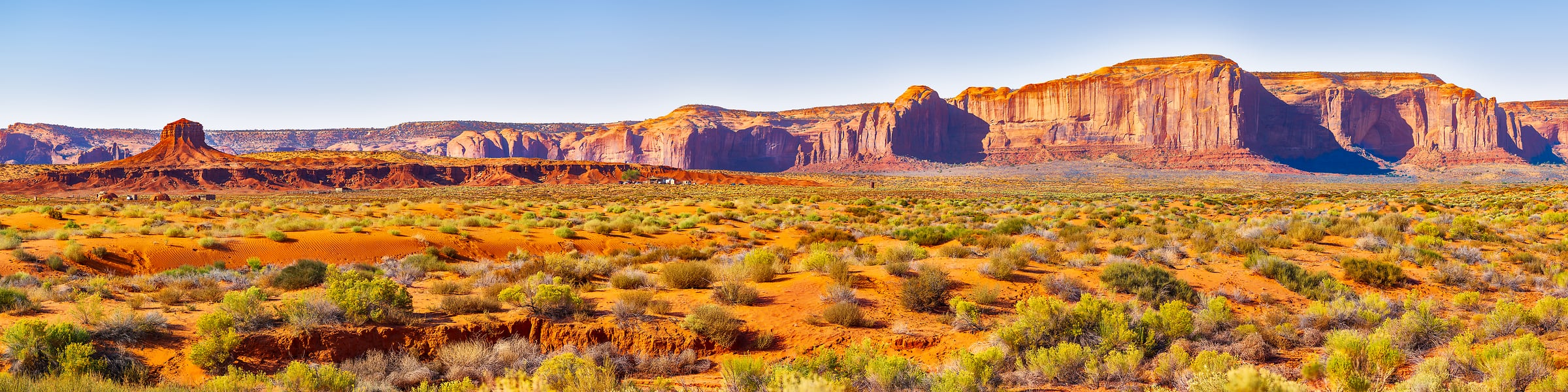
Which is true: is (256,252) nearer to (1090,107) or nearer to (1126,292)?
(1126,292)

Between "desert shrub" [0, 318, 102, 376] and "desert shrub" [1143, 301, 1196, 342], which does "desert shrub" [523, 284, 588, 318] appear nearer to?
"desert shrub" [0, 318, 102, 376]

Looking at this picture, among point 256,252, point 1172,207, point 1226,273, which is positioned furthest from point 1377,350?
point 1172,207

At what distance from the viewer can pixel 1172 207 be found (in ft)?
105

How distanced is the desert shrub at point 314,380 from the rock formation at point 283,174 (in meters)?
73.8

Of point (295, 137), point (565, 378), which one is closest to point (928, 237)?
point (565, 378)

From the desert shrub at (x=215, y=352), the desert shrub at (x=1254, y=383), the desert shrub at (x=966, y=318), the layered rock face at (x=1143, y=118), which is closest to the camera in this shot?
the desert shrub at (x=1254, y=383)

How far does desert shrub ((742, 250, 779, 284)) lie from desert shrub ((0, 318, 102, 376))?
712 centimetres

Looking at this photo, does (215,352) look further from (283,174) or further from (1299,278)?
(283,174)

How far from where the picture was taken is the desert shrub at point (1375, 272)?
1073 cm

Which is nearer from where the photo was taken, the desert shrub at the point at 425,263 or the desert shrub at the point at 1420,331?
the desert shrub at the point at 1420,331

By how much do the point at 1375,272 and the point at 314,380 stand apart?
13.6m

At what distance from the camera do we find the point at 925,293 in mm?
9289

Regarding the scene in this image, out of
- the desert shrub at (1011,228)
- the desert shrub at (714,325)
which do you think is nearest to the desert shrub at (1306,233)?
the desert shrub at (1011,228)

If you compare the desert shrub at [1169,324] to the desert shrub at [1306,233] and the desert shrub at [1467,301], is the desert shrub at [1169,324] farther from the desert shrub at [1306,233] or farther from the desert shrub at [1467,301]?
the desert shrub at [1306,233]
